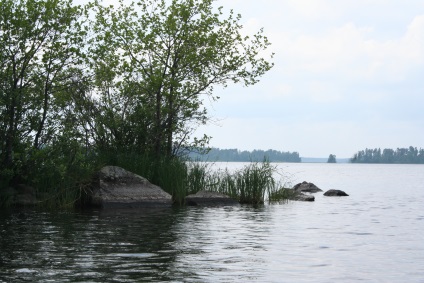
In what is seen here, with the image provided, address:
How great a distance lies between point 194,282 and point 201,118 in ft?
70.4

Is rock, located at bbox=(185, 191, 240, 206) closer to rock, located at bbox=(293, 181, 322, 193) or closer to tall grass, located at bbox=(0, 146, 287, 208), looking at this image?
tall grass, located at bbox=(0, 146, 287, 208)

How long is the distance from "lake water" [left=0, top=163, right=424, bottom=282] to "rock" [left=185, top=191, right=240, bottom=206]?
2713 millimetres

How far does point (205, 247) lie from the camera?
16.0 metres

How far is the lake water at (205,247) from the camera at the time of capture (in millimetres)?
12367

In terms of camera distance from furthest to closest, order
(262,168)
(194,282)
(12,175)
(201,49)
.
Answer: (201,49) < (262,168) < (12,175) < (194,282)

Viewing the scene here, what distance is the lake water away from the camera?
12.4 metres

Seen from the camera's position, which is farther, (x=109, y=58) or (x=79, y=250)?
(x=109, y=58)

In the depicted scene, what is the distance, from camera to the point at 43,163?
24.5 metres

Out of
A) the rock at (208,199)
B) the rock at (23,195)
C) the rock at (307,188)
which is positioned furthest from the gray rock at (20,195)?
the rock at (307,188)

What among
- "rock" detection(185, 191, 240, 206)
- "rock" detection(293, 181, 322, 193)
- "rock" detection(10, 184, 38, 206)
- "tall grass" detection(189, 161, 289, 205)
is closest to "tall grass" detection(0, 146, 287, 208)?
"tall grass" detection(189, 161, 289, 205)

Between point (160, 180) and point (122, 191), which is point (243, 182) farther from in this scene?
point (122, 191)

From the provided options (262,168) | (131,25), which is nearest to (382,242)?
(262,168)

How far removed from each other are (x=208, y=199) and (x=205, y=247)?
13000 mm

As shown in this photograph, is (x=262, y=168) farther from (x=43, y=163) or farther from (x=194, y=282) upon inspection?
(x=194, y=282)
